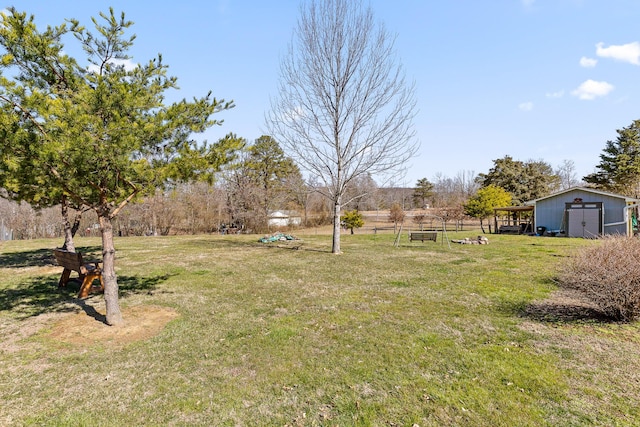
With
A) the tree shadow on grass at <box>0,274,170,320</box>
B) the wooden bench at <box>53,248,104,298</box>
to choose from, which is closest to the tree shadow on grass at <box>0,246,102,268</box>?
the tree shadow on grass at <box>0,274,170,320</box>

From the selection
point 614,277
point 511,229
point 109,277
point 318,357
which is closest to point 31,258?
point 109,277

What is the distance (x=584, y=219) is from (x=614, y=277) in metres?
19.9

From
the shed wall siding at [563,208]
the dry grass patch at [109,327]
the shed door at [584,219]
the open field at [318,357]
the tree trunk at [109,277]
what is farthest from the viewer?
the shed door at [584,219]

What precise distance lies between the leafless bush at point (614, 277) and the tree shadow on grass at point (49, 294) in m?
7.94

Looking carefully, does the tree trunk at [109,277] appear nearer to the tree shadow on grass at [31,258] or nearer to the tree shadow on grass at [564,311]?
the tree shadow on grass at [564,311]

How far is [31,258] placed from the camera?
39.3 ft

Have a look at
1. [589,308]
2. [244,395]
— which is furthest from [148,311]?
[589,308]

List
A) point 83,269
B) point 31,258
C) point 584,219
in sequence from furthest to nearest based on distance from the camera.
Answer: point 584,219 → point 31,258 → point 83,269

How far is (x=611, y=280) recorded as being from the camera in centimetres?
466

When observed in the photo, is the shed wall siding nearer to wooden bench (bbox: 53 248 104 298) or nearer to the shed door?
the shed door

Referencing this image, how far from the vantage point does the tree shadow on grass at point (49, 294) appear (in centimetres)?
595

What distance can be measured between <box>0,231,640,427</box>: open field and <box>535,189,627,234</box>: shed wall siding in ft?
57.9

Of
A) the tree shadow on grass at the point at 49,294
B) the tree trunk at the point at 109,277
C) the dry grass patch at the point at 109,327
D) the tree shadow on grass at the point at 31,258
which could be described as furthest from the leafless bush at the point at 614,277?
the tree shadow on grass at the point at 31,258

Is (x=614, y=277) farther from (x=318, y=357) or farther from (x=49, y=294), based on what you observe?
(x=49, y=294)
